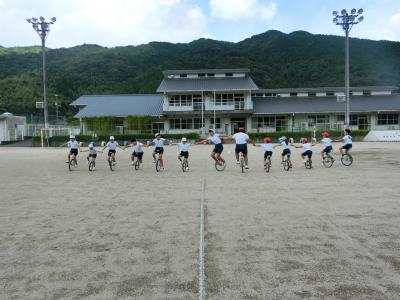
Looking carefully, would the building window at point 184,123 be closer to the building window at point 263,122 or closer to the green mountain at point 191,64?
the building window at point 263,122

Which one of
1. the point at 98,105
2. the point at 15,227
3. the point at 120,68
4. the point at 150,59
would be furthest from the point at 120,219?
the point at 150,59

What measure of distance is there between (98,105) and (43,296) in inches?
2017

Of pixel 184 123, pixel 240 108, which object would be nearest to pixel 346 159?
pixel 240 108

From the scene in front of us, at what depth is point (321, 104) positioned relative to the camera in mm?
51812

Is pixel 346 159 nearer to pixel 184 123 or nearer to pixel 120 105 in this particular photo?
pixel 184 123

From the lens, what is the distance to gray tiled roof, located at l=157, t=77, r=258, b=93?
5047 cm

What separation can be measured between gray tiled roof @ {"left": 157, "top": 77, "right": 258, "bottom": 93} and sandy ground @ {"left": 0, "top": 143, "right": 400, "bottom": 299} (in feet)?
132

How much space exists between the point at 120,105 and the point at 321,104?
25.4m

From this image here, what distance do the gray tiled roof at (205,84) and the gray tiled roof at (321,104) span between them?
9.63 ft

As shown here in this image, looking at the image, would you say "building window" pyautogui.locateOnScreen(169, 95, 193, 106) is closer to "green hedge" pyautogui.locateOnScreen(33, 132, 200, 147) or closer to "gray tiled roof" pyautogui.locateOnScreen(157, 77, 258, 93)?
"gray tiled roof" pyautogui.locateOnScreen(157, 77, 258, 93)

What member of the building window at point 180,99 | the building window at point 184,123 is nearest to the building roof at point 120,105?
the building window at point 180,99

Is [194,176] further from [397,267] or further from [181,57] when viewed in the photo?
[181,57]

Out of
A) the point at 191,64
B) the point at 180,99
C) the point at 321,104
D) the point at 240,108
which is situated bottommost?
the point at 240,108

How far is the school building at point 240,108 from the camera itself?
50125 millimetres
